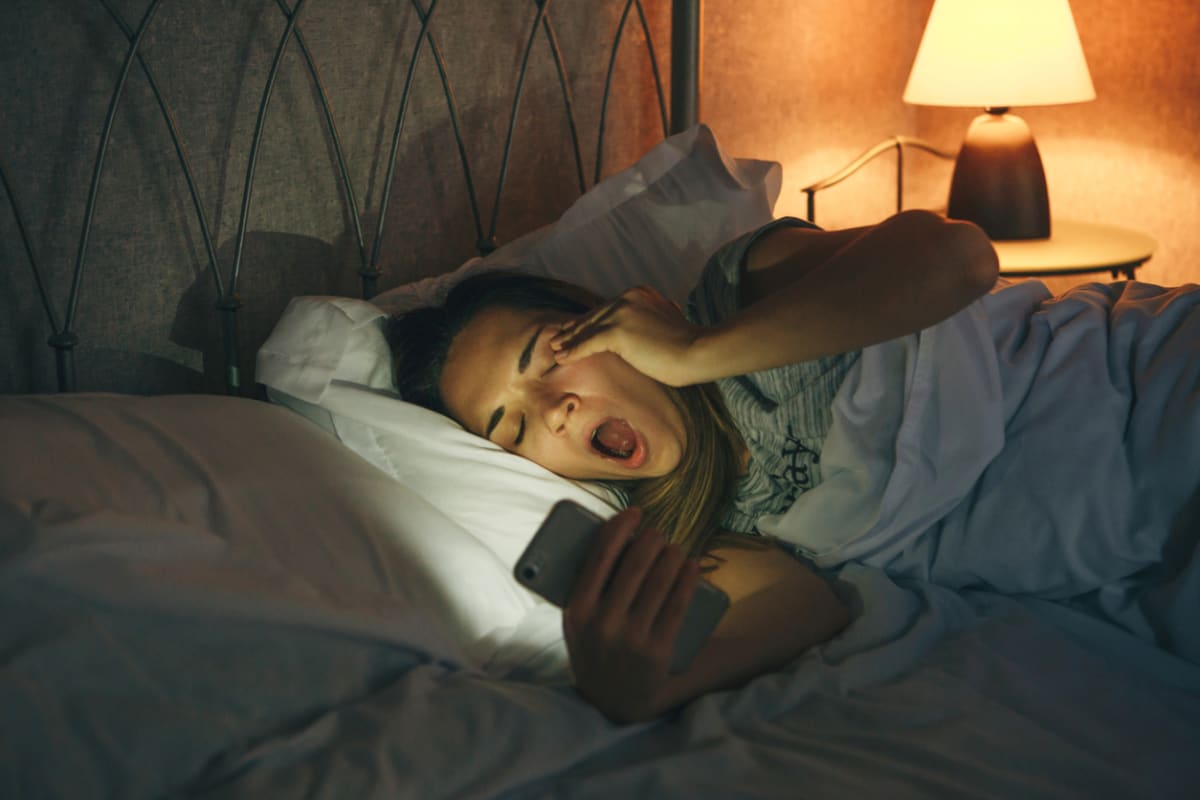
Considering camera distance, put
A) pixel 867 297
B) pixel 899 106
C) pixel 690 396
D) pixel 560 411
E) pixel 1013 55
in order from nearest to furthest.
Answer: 1. pixel 867 297
2. pixel 560 411
3. pixel 690 396
4. pixel 1013 55
5. pixel 899 106

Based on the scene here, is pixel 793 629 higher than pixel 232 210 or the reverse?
the reverse

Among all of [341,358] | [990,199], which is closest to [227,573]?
[341,358]

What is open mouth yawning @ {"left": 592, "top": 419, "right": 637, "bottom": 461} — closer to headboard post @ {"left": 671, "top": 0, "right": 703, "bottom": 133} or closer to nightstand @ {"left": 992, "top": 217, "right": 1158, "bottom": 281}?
headboard post @ {"left": 671, "top": 0, "right": 703, "bottom": 133}

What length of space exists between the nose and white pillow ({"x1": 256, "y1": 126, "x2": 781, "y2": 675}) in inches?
2.1

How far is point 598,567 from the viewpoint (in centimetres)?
83

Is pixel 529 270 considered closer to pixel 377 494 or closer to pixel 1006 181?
pixel 377 494

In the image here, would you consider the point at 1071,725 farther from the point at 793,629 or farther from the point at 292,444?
the point at 292,444

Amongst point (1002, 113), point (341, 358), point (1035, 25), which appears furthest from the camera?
point (1002, 113)

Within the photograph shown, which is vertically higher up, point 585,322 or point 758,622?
point 585,322

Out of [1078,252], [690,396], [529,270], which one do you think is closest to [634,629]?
[690,396]

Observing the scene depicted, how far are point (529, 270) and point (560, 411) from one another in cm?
33

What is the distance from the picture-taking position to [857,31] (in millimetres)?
2346

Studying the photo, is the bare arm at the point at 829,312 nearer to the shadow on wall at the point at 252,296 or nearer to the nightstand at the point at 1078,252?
the shadow on wall at the point at 252,296

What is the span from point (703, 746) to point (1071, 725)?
32 centimetres
